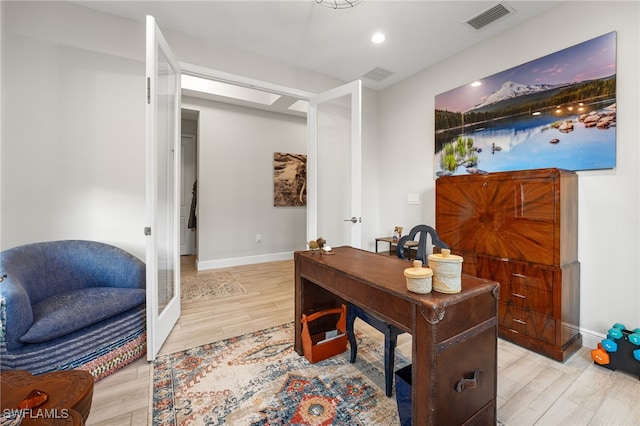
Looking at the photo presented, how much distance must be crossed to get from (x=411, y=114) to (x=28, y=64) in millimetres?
3894

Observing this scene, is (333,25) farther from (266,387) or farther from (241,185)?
(266,387)

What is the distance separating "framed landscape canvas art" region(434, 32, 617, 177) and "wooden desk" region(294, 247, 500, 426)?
1818mm

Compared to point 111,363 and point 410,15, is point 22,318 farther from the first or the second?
point 410,15

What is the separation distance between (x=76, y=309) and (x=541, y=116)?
3.79 metres

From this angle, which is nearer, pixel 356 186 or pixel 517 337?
pixel 517 337

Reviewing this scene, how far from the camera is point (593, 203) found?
2168 mm

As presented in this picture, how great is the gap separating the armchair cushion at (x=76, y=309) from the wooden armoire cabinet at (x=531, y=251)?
9.08 feet

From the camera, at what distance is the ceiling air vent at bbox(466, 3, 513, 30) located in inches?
94.1

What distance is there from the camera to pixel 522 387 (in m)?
1.70

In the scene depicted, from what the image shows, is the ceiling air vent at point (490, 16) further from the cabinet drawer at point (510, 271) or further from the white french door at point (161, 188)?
the white french door at point (161, 188)

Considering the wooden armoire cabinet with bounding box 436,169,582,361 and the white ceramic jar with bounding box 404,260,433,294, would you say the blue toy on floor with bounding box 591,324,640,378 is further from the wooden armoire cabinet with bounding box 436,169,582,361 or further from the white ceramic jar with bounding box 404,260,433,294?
the white ceramic jar with bounding box 404,260,433,294

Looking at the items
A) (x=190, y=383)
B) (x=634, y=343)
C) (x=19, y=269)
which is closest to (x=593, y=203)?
(x=634, y=343)

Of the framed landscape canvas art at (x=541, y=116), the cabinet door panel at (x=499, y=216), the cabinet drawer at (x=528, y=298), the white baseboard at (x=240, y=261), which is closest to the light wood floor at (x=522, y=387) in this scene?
the cabinet drawer at (x=528, y=298)

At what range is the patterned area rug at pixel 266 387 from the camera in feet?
4.73
